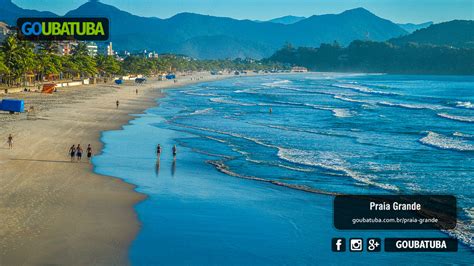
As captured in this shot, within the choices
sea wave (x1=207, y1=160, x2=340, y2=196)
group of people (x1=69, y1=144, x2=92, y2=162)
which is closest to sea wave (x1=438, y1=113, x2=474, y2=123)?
sea wave (x1=207, y1=160, x2=340, y2=196)

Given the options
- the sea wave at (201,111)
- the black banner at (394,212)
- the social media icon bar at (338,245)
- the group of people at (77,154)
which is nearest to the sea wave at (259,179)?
the black banner at (394,212)

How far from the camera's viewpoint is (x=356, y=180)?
30156 mm

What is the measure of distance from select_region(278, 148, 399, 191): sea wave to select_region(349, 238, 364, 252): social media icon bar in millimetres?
10106

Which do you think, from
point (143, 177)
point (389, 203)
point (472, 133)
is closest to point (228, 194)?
point (143, 177)

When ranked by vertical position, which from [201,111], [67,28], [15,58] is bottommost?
[201,111]

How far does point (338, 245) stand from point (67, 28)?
14.4 metres

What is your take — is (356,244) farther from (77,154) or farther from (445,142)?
(445,142)

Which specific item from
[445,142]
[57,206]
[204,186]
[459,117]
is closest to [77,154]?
[204,186]

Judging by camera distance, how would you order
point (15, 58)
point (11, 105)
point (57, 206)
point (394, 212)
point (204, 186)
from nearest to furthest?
point (57, 206), point (394, 212), point (204, 186), point (11, 105), point (15, 58)

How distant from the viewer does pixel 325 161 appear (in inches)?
1405

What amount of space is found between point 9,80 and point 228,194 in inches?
2960

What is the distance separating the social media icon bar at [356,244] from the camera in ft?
59.9

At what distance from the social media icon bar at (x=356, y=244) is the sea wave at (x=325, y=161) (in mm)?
10106

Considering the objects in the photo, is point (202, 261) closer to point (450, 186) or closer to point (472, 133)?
point (450, 186)
